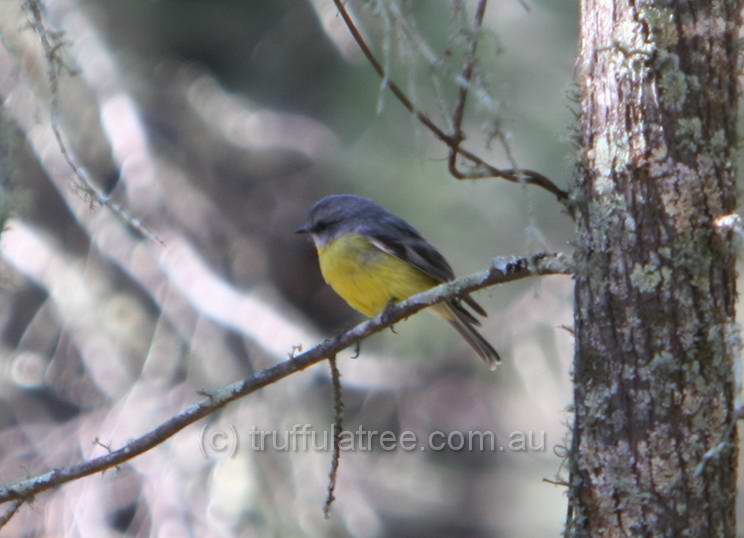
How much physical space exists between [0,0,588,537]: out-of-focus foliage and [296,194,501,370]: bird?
1486mm

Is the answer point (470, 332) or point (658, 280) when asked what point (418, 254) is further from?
point (658, 280)

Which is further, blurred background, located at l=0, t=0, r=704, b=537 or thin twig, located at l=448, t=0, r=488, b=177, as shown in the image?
blurred background, located at l=0, t=0, r=704, b=537

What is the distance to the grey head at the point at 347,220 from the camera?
5793mm

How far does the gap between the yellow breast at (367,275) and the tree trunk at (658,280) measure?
2.33 meters

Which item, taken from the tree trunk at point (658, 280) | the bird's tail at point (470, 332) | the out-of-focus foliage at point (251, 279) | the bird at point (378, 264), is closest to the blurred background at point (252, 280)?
the out-of-focus foliage at point (251, 279)

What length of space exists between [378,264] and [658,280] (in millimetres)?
2592

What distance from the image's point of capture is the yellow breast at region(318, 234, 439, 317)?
544 centimetres

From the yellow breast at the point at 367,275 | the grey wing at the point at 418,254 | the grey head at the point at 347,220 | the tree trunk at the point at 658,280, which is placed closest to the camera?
the tree trunk at the point at 658,280

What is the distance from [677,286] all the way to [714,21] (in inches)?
27.4

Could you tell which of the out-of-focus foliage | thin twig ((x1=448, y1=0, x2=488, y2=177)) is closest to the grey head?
the out-of-focus foliage

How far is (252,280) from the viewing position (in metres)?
9.18

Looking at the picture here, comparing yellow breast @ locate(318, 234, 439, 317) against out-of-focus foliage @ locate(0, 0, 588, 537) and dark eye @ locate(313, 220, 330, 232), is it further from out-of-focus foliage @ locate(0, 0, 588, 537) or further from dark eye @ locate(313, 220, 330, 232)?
out-of-focus foliage @ locate(0, 0, 588, 537)

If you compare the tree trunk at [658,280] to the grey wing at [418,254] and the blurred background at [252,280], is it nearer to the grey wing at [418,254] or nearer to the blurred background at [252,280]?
the grey wing at [418,254]

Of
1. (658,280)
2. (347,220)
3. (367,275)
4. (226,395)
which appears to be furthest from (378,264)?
(658,280)
